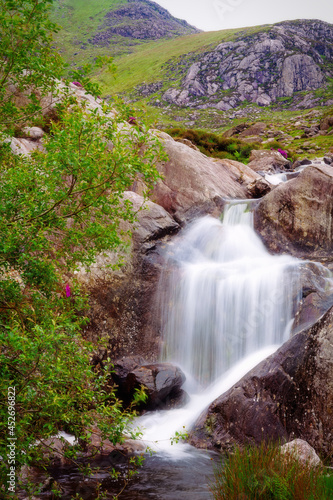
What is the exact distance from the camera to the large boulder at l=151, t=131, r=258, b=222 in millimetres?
19406

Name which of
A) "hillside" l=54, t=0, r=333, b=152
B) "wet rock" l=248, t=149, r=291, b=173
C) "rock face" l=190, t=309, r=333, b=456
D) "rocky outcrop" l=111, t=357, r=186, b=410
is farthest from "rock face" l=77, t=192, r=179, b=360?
"hillside" l=54, t=0, r=333, b=152

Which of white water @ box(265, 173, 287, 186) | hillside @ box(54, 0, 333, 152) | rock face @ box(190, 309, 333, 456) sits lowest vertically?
rock face @ box(190, 309, 333, 456)

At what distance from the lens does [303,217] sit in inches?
657

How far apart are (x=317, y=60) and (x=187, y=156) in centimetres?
17539

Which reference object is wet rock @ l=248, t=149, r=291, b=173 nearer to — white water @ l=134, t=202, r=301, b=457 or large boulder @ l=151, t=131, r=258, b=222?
large boulder @ l=151, t=131, r=258, b=222

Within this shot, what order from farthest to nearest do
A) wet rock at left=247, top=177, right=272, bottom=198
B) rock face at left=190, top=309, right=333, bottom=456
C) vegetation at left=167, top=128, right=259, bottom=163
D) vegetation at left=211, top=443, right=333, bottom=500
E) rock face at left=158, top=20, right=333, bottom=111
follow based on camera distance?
rock face at left=158, top=20, right=333, bottom=111, vegetation at left=167, top=128, right=259, bottom=163, wet rock at left=247, top=177, right=272, bottom=198, rock face at left=190, top=309, right=333, bottom=456, vegetation at left=211, top=443, right=333, bottom=500

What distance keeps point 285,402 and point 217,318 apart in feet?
16.1

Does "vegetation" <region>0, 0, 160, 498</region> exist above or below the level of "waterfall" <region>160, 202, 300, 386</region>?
above

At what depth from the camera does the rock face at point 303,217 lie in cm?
1620

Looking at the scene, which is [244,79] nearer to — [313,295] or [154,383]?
[313,295]

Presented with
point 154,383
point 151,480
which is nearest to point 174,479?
point 151,480

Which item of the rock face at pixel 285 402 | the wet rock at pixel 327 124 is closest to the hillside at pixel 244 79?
the wet rock at pixel 327 124

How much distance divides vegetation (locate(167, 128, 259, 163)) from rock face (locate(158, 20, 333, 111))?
394ft

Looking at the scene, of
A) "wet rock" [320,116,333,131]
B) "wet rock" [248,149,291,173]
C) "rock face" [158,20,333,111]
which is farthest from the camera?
"rock face" [158,20,333,111]
